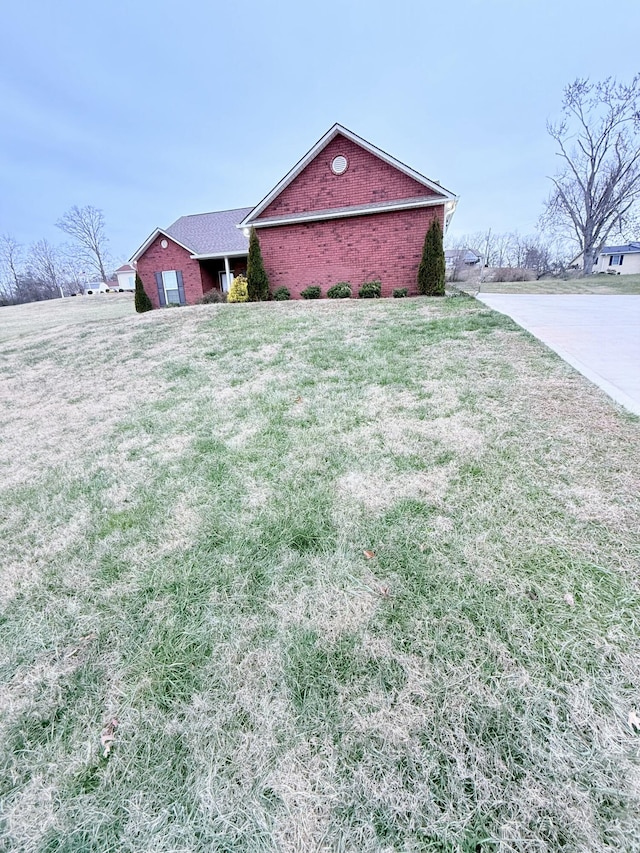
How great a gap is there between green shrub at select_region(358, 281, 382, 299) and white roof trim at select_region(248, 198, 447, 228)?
223cm

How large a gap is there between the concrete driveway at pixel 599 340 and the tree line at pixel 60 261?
180 feet

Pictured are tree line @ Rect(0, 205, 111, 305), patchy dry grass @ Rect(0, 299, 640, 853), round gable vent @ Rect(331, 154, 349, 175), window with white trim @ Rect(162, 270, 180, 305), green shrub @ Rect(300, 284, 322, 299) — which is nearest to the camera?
patchy dry grass @ Rect(0, 299, 640, 853)

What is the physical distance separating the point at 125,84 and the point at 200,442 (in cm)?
3754

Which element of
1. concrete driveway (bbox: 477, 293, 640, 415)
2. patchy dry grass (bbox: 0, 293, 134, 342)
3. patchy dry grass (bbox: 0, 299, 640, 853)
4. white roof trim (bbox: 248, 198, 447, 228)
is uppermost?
white roof trim (bbox: 248, 198, 447, 228)

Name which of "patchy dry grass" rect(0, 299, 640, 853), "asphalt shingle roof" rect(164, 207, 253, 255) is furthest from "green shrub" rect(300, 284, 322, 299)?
"patchy dry grass" rect(0, 299, 640, 853)

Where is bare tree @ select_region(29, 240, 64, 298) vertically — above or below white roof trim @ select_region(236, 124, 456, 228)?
above

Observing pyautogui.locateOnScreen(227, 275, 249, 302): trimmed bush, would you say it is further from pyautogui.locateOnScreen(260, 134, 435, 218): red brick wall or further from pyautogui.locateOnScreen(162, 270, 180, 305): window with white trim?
pyautogui.locateOnScreen(162, 270, 180, 305): window with white trim

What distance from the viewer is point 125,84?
27078mm

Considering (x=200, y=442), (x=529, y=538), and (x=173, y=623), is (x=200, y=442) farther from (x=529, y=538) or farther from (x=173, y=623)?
(x=529, y=538)

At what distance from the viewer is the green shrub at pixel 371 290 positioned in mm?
12016

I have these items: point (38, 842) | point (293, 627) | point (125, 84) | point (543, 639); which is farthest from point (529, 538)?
point (125, 84)

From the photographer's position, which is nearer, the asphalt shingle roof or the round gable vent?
the round gable vent

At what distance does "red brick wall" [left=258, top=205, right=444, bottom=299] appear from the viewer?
468 inches

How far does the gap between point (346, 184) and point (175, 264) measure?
1013cm
